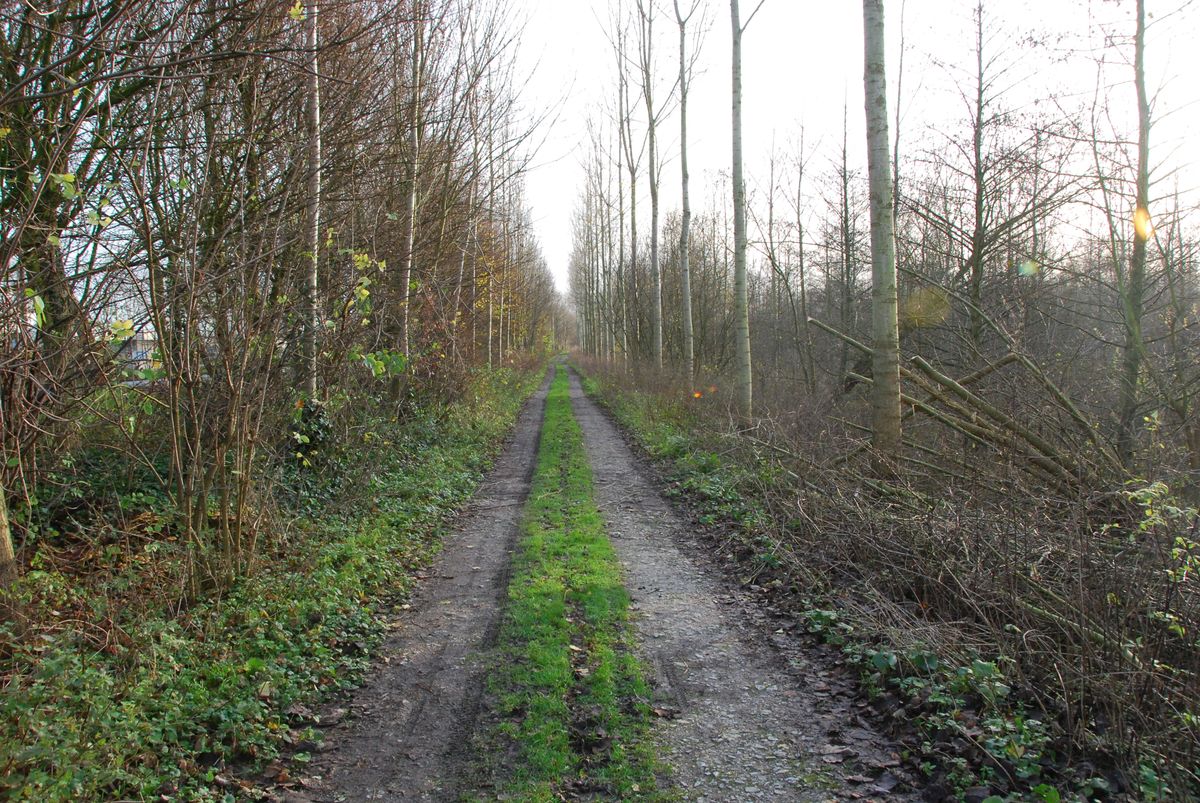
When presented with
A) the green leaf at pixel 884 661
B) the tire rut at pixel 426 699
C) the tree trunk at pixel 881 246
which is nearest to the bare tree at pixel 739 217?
the tree trunk at pixel 881 246

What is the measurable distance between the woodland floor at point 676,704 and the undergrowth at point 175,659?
362mm

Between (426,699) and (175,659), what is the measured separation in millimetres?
1627

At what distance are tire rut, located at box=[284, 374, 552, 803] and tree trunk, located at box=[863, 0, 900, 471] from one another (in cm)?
446

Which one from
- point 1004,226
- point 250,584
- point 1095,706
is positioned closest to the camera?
point 1095,706

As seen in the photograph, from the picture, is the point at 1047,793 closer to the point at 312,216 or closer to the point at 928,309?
the point at 312,216

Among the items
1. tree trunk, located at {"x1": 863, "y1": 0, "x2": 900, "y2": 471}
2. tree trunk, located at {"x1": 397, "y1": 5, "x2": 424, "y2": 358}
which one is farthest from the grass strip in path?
tree trunk, located at {"x1": 397, "y1": 5, "x2": 424, "y2": 358}

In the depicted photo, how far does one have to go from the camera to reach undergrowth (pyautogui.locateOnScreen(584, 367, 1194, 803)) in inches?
133

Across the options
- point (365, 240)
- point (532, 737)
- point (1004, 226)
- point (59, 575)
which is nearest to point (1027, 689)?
point (532, 737)

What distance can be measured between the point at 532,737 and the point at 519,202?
30992 mm

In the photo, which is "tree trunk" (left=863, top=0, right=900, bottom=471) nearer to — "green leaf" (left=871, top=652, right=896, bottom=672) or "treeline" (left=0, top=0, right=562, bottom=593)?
"green leaf" (left=871, top=652, right=896, bottom=672)

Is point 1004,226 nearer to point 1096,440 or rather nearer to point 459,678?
point 1096,440

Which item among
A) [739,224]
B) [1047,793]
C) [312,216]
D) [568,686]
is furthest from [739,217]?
[1047,793]

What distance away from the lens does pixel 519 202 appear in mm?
32750

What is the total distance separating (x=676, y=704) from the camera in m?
4.46
